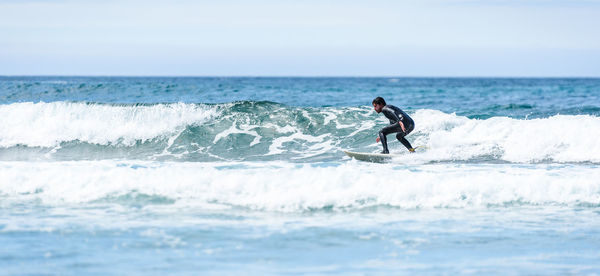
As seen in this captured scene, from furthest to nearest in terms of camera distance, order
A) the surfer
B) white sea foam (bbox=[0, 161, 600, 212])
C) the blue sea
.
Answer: the surfer → white sea foam (bbox=[0, 161, 600, 212]) → the blue sea

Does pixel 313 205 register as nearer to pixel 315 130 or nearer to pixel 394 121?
pixel 394 121

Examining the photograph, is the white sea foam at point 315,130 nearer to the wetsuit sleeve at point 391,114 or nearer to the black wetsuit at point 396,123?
the black wetsuit at point 396,123

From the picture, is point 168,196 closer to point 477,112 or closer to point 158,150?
point 158,150

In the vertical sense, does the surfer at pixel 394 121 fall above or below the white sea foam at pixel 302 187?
above

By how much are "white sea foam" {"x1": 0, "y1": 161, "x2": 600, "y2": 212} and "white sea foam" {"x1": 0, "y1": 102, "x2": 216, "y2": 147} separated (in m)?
6.84

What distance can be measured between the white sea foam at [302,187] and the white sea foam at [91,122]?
684 centimetres

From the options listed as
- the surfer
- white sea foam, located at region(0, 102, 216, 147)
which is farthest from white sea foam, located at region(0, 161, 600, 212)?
white sea foam, located at region(0, 102, 216, 147)

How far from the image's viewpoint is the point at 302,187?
8977 millimetres

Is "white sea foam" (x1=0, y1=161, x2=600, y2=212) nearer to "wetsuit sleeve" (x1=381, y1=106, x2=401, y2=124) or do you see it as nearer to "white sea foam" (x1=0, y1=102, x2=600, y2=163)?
"wetsuit sleeve" (x1=381, y1=106, x2=401, y2=124)

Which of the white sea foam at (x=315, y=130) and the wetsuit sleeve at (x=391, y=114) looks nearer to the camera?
the wetsuit sleeve at (x=391, y=114)

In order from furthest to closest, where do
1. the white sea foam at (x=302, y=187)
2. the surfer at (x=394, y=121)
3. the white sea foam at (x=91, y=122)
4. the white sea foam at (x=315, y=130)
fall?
1. the white sea foam at (x=91, y=122)
2. the white sea foam at (x=315, y=130)
3. the surfer at (x=394, y=121)
4. the white sea foam at (x=302, y=187)

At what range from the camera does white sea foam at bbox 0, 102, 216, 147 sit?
1677 cm

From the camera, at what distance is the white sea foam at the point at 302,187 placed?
8.52 meters

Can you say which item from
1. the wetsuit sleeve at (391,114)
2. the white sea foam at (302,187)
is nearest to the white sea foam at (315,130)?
the wetsuit sleeve at (391,114)
